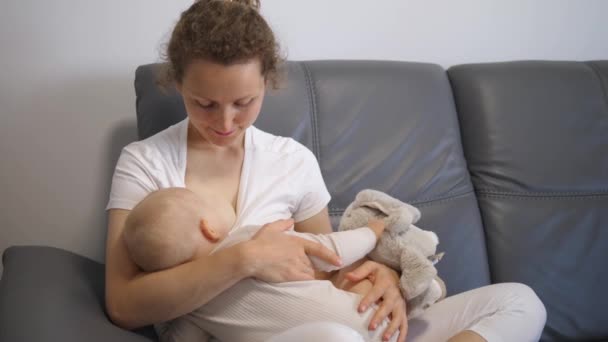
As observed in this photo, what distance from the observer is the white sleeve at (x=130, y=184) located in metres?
1.20

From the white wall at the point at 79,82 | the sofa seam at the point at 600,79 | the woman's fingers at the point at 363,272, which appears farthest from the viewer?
the sofa seam at the point at 600,79

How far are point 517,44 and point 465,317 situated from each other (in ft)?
3.77

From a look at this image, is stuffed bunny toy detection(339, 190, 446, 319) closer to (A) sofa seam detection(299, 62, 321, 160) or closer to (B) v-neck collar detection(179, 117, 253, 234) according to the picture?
(B) v-neck collar detection(179, 117, 253, 234)

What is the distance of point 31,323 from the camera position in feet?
3.16

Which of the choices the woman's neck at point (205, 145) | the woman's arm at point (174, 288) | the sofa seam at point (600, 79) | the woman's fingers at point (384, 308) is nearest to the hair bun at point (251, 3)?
the woman's neck at point (205, 145)

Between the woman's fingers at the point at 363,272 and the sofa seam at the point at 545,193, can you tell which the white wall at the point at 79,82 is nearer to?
the sofa seam at the point at 545,193

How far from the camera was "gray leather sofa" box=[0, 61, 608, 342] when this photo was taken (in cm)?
159

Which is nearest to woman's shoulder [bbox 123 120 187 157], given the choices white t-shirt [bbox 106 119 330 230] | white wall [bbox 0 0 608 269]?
white t-shirt [bbox 106 119 330 230]

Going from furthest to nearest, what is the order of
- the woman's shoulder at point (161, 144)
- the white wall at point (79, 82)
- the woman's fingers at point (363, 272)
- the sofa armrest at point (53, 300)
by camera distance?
1. the white wall at point (79, 82)
2. the woman's shoulder at point (161, 144)
3. the woman's fingers at point (363, 272)
4. the sofa armrest at point (53, 300)

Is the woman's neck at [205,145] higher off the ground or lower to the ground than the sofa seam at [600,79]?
lower

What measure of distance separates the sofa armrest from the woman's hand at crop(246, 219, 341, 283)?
0.88ft

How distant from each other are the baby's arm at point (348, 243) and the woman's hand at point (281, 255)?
0.02m

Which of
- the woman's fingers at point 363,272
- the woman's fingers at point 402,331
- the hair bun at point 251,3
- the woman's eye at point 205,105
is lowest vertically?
the woman's fingers at point 402,331

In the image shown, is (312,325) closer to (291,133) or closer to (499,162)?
(291,133)
